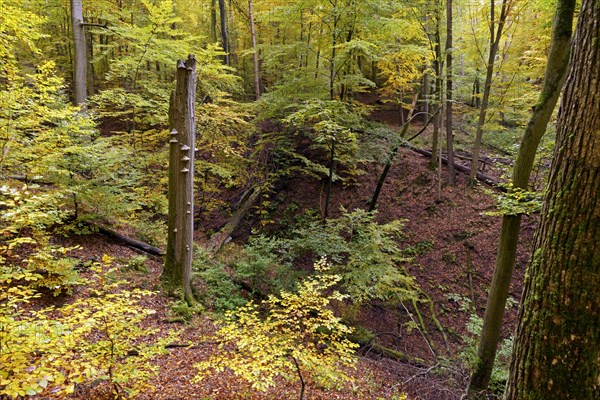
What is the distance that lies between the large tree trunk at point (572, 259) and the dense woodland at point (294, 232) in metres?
0.01

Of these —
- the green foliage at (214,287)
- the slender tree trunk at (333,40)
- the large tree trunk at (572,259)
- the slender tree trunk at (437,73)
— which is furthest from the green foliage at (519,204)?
the slender tree trunk at (437,73)

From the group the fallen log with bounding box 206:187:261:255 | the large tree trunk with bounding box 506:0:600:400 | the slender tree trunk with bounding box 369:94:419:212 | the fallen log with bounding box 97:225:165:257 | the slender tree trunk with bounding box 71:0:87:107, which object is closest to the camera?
the large tree trunk with bounding box 506:0:600:400

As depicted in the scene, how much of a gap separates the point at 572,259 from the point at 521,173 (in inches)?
129

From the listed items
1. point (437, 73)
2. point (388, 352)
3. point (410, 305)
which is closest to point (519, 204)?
point (388, 352)

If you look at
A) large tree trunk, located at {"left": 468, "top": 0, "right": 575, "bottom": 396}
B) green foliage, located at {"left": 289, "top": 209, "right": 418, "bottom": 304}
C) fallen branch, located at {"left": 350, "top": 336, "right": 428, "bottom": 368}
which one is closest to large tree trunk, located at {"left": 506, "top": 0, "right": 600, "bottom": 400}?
large tree trunk, located at {"left": 468, "top": 0, "right": 575, "bottom": 396}

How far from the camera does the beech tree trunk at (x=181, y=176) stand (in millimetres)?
5766

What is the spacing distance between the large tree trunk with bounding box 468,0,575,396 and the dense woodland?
29 millimetres

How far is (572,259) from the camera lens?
211 cm

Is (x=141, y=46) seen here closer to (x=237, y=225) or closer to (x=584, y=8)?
(x=237, y=225)

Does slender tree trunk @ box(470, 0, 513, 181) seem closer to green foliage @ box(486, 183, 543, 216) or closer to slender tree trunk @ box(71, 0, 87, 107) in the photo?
green foliage @ box(486, 183, 543, 216)

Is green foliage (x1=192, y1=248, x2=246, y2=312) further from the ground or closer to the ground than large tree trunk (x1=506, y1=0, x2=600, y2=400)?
closer to the ground

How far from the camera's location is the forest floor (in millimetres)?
4551

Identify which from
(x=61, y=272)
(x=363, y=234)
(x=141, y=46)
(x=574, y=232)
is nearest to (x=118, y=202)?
(x=61, y=272)

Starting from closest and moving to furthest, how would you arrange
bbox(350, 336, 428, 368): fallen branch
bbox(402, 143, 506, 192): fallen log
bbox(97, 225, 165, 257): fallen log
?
bbox(350, 336, 428, 368): fallen branch, bbox(97, 225, 165, 257): fallen log, bbox(402, 143, 506, 192): fallen log
